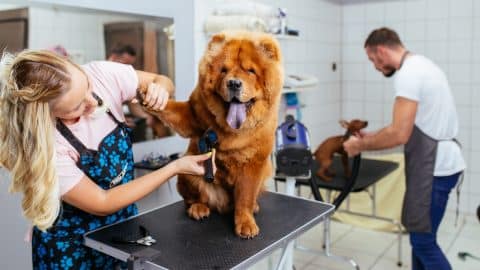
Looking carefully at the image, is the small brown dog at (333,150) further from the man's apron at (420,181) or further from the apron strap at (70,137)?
the apron strap at (70,137)

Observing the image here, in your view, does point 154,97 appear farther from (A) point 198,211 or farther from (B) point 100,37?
(B) point 100,37

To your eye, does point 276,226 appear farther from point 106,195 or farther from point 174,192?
point 174,192

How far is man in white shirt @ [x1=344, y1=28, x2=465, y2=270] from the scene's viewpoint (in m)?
2.04

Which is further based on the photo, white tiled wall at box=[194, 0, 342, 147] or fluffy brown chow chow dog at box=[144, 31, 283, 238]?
white tiled wall at box=[194, 0, 342, 147]

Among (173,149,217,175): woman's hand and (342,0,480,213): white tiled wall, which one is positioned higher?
(342,0,480,213): white tiled wall

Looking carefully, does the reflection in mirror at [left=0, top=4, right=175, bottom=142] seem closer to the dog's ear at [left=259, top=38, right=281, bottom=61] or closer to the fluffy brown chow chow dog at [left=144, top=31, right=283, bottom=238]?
the fluffy brown chow chow dog at [left=144, top=31, right=283, bottom=238]

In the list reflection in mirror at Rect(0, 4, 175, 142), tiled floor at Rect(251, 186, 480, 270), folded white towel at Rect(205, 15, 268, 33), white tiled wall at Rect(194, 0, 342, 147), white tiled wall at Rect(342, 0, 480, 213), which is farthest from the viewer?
white tiled wall at Rect(342, 0, 480, 213)

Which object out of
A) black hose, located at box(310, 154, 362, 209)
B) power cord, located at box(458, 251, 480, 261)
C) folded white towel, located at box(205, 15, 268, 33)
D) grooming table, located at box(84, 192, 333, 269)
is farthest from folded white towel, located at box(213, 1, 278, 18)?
power cord, located at box(458, 251, 480, 261)

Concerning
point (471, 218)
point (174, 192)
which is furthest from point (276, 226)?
point (471, 218)

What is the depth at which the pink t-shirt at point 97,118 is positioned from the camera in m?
1.10

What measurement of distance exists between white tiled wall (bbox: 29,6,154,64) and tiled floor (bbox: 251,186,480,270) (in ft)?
4.94

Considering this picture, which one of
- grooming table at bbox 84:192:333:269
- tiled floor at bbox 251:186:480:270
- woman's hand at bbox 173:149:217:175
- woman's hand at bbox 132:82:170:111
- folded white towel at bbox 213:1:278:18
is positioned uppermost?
folded white towel at bbox 213:1:278:18

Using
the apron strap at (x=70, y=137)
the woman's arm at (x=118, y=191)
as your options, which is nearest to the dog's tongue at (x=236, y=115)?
the woman's arm at (x=118, y=191)

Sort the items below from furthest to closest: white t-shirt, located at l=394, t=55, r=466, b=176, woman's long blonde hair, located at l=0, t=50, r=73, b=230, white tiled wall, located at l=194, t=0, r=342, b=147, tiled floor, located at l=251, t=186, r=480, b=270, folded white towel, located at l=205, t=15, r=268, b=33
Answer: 1. white tiled wall, located at l=194, t=0, r=342, b=147
2. tiled floor, located at l=251, t=186, r=480, b=270
3. folded white towel, located at l=205, t=15, r=268, b=33
4. white t-shirt, located at l=394, t=55, r=466, b=176
5. woman's long blonde hair, located at l=0, t=50, r=73, b=230
